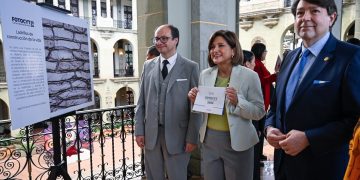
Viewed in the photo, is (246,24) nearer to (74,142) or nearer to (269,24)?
(269,24)

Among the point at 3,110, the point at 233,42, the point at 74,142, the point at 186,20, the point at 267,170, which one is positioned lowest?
the point at 3,110

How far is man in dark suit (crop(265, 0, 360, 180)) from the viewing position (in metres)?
1.42

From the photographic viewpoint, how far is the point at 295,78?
5.40ft

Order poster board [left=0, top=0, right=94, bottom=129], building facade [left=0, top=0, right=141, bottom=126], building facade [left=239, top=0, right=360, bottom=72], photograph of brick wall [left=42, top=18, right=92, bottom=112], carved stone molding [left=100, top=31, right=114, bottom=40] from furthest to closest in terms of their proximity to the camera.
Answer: carved stone molding [left=100, top=31, right=114, bottom=40] < building facade [left=0, top=0, right=141, bottom=126] < building facade [left=239, top=0, right=360, bottom=72] < photograph of brick wall [left=42, top=18, right=92, bottom=112] < poster board [left=0, top=0, right=94, bottom=129]

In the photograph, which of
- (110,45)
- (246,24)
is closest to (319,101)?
(246,24)

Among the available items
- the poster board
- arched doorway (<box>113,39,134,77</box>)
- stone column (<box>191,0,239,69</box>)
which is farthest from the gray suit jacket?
arched doorway (<box>113,39,134,77</box>)

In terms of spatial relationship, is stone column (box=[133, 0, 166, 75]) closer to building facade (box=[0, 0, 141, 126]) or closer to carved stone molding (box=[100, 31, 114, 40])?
building facade (box=[0, 0, 141, 126])

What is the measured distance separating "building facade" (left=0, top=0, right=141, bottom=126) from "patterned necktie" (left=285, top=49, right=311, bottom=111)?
22011 mm

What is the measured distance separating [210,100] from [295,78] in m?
0.67

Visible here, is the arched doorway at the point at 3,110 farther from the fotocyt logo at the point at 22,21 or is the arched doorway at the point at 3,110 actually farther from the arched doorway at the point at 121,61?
the fotocyt logo at the point at 22,21

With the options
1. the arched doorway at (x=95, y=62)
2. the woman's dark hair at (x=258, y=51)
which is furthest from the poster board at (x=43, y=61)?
the arched doorway at (x=95, y=62)

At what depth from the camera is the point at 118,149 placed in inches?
427

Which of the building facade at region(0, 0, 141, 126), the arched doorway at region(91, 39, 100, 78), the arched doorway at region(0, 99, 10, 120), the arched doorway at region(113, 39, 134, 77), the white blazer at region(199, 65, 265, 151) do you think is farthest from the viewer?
the arched doorway at region(113, 39, 134, 77)

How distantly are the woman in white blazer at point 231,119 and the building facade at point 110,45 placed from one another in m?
21.4
